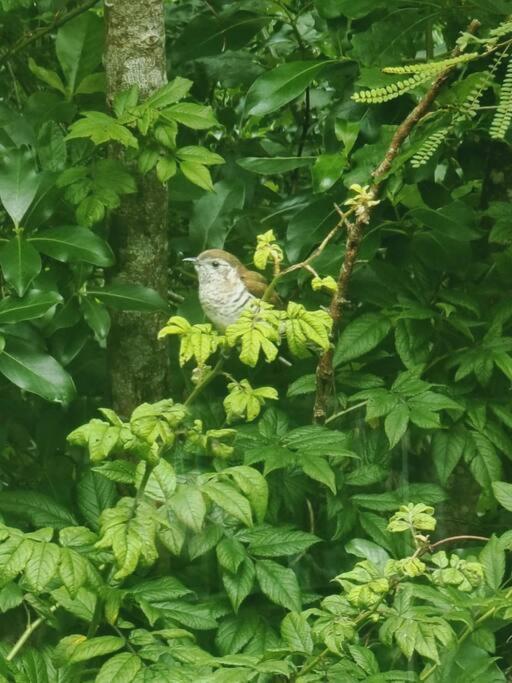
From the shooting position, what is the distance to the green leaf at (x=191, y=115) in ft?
10.8

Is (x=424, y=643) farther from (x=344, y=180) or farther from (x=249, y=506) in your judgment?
(x=344, y=180)

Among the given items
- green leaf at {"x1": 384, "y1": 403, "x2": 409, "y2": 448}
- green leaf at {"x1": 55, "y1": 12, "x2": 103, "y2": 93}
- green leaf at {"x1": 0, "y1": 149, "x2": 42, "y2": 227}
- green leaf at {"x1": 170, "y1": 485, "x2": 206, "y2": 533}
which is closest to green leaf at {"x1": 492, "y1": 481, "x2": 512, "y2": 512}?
green leaf at {"x1": 384, "y1": 403, "x2": 409, "y2": 448}

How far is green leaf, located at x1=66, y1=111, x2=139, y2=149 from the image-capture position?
10.4 feet

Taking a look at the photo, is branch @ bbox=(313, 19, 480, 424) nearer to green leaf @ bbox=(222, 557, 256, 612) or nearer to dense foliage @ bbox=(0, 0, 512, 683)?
dense foliage @ bbox=(0, 0, 512, 683)

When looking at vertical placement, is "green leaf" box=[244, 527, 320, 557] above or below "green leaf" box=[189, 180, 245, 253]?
below

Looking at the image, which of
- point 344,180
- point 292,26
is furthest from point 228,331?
point 292,26

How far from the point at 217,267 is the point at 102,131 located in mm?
588

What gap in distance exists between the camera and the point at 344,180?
3350 mm

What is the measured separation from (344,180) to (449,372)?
2.01ft

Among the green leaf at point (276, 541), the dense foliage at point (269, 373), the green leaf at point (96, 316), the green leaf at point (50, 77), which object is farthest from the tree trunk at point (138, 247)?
the green leaf at point (276, 541)

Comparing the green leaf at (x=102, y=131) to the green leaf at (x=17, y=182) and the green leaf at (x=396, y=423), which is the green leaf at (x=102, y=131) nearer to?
the green leaf at (x=17, y=182)

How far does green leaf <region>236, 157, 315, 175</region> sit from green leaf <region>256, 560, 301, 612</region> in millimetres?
1169

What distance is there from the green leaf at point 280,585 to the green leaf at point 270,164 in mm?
1169

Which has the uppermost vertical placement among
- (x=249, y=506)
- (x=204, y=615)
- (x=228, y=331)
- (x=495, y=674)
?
(x=228, y=331)
